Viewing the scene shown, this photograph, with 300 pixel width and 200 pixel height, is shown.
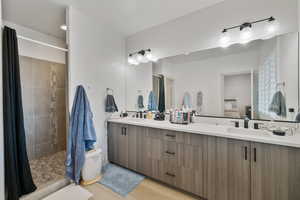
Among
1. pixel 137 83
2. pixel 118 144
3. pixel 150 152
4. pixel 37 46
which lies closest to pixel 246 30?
pixel 137 83

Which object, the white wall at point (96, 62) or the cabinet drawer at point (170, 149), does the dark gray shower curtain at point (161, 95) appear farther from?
the white wall at point (96, 62)

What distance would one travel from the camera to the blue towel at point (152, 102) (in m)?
2.60

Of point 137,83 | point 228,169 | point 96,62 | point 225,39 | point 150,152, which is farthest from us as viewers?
point 137,83

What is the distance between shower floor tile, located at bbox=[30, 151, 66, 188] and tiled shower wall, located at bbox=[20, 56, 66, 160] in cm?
20

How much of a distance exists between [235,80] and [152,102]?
1.42 meters

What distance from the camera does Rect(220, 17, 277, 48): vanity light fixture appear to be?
1.64 m

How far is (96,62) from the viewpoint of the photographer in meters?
2.44

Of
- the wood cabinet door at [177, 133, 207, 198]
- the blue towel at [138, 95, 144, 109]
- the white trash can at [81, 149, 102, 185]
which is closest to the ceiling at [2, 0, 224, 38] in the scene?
the blue towel at [138, 95, 144, 109]

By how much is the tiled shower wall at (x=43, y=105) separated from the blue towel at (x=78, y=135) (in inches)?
52.2

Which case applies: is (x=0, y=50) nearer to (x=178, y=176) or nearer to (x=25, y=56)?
(x=25, y=56)

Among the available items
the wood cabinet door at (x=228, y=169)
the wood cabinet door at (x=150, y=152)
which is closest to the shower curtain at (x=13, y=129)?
the wood cabinet door at (x=150, y=152)

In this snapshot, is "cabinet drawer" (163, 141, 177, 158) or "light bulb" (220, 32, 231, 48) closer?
"cabinet drawer" (163, 141, 177, 158)

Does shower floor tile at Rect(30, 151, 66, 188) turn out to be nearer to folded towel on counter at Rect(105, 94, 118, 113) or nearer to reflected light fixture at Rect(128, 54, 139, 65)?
folded towel on counter at Rect(105, 94, 118, 113)

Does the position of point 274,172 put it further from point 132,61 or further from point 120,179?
point 132,61
